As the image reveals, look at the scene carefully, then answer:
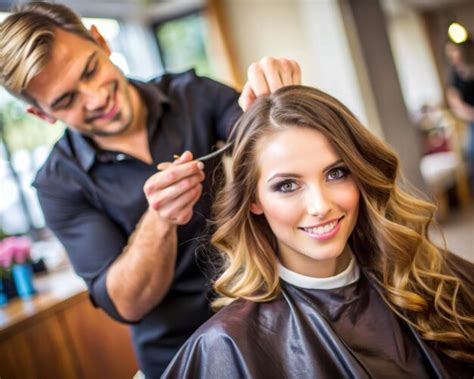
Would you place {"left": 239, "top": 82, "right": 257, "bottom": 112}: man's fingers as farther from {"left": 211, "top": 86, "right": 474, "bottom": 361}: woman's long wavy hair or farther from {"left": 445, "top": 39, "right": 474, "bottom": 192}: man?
{"left": 445, "top": 39, "right": 474, "bottom": 192}: man

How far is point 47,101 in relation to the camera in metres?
1.18

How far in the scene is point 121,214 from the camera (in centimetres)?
132

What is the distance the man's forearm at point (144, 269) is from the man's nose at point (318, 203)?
32 cm

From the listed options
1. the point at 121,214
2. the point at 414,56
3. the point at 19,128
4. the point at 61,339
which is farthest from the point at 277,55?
the point at 414,56

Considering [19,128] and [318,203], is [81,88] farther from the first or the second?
[19,128]

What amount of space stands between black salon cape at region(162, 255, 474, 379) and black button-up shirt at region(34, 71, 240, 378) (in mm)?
239

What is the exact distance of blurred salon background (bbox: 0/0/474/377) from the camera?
2611 millimetres

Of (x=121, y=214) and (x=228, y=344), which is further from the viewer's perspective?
(x=121, y=214)

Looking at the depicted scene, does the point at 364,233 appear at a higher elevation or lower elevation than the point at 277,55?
lower

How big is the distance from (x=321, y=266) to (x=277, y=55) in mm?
1048

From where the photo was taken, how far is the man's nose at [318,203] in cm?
96

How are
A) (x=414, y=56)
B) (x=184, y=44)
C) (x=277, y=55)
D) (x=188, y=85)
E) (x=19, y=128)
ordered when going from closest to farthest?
(x=188, y=85)
(x=277, y=55)
(x=19, y=128)
(x=184, y=44)
(x=414, y=56)

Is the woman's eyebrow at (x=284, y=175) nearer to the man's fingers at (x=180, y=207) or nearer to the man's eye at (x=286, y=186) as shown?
the man's eye at (x=286, y=186)

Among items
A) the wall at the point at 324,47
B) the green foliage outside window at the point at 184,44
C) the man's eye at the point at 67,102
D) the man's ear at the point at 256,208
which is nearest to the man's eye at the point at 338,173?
the man's ear at the point at 256,208
